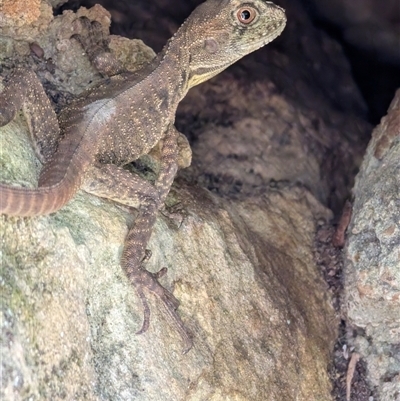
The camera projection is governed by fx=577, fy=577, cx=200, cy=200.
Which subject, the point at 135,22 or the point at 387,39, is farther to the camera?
the point at 387,39

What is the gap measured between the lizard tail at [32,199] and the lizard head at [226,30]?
5.31ft

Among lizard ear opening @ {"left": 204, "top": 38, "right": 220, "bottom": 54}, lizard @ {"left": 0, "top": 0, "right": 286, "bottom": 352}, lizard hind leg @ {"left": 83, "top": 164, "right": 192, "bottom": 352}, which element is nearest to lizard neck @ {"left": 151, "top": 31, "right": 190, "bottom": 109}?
lizard @ {"left": 0, "top": 0, "right": 286, "bottom": 352}

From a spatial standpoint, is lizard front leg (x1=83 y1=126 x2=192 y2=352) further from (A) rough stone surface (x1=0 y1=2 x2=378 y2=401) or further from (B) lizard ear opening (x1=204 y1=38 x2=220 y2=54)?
(B) lizard ear opening (x1=204 y1=38 x2=220 y2=54)

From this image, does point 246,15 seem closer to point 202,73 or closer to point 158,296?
point 202,73

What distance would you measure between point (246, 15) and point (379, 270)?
1.93 m

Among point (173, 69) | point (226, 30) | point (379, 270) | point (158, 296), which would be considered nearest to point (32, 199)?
point (158, 296)

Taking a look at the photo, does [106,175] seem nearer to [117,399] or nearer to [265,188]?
[117,399]

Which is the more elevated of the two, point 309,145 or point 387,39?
point 387,39

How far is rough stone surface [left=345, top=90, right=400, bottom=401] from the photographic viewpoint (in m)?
3.67

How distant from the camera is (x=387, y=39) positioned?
21.3 ft

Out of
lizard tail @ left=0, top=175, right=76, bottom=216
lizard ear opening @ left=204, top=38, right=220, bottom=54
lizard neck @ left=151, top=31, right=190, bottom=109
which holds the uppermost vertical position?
lizard ear opening @ left=204, top=38, right=220, bottom=54

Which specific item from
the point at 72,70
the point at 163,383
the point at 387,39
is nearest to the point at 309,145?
the point at 387,39

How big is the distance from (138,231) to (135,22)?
2994mm

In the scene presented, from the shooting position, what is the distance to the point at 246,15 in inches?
157
